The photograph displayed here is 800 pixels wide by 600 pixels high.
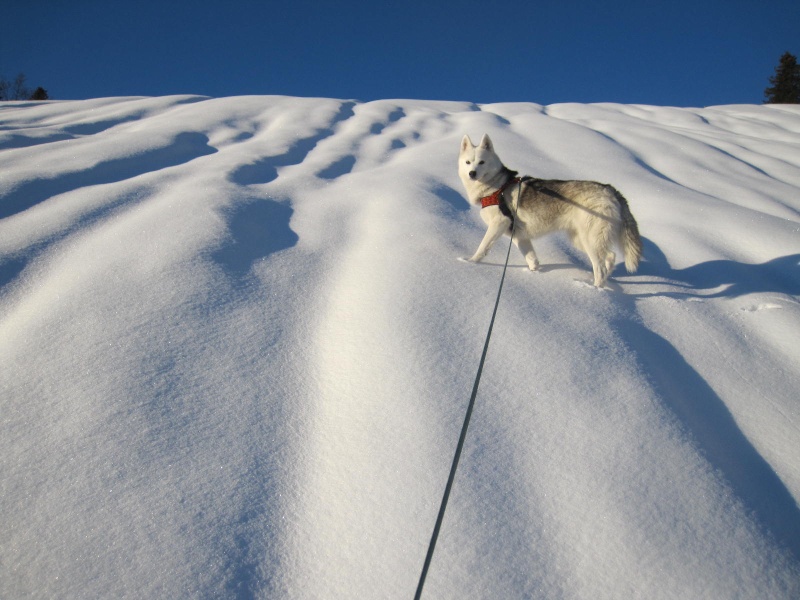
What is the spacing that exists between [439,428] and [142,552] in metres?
1.03

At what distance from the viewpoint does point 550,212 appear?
2.98 metres

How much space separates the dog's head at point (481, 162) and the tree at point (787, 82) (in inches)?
1281

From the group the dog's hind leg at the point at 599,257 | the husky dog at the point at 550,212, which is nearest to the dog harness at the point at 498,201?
the husky dog at the point at 550,212

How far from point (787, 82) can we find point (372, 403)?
3545cm

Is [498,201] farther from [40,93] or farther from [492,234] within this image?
[40,93]

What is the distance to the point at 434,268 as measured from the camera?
9.28 ft

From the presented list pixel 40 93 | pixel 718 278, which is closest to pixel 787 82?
pixel 718 278

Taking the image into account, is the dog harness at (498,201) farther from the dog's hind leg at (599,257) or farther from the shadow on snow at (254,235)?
the shadow on snow at (254,235)

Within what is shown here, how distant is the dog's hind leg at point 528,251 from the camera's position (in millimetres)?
3035

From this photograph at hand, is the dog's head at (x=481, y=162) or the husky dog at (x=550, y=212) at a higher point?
the dog's head at (x=481, y=162)

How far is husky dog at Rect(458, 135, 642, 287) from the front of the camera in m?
2.82

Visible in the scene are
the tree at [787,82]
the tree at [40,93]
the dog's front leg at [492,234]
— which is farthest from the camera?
the tree at [787,82]

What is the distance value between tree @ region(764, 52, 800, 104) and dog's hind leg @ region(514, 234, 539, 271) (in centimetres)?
3274

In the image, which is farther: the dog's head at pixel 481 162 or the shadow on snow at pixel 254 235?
the dog's head at pixel 481 162
